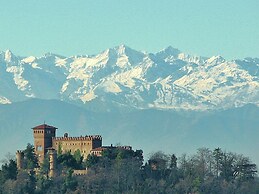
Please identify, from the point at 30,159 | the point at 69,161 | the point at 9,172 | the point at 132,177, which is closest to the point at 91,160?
the point at 69,161

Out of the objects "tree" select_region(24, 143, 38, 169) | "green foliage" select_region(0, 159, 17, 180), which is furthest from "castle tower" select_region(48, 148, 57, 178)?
"green foliage" select_region(0, 159, 17, 180)

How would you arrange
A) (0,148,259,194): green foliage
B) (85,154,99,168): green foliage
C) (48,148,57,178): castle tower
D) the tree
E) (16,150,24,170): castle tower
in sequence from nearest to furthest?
(0,148,259,194): green foliage → (85,154,99,168): green foliage → (48,148,57,178): castle tower → the tree → (16,150,24,170): castle tower

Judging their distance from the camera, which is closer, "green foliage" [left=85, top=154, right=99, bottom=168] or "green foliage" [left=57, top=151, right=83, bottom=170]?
"green foliage" [left=85, top=154, right=99, bottom=168]

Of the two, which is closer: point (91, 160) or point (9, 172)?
point (9, 172)

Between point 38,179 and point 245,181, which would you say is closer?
point 38,179

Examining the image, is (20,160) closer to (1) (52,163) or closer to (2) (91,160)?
(1) (52,163)

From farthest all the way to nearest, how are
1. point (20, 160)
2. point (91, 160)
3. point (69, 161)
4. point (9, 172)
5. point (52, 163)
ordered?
point (20, 160)
point (69, 161)
point (52, 163)
point (91, 160)
point (9, 172)

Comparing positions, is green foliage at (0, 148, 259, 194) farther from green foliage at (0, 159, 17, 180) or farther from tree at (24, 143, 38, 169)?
tree at (24, 143, 38, 169)

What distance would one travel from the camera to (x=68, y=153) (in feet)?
645

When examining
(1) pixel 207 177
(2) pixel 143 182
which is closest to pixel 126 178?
(2) pixel 143 182

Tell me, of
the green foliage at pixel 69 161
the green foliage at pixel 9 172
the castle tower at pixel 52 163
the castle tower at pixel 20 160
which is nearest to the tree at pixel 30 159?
the castle tower at pixel 20 160

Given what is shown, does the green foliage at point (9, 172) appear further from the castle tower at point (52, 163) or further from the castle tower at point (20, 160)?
the castle tower at point (52, 163)

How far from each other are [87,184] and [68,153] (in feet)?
52.1

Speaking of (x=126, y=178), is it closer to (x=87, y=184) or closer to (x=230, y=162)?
(x=87, y=184)
